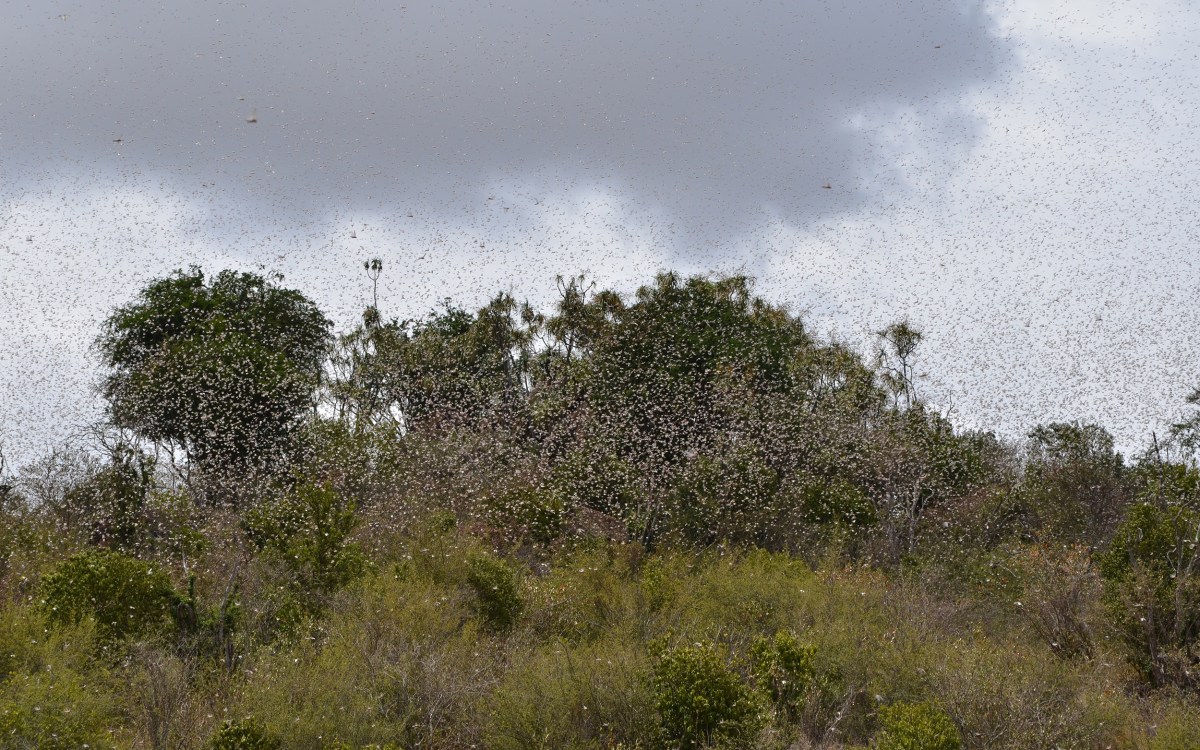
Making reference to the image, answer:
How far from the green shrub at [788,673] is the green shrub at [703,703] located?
58.2 inches

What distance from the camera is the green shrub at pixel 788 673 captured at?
506 inches

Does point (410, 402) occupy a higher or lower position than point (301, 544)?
higher

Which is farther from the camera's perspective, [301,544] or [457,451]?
[457,451]

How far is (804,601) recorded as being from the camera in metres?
17.2

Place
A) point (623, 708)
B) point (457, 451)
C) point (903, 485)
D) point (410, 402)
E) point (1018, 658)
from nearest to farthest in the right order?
point (623, 708), point (1018, 658), point (457, 451), point (903, 485), point (410, 402)

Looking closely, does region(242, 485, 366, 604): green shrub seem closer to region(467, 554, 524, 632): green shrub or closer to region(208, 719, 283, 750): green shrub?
region(467, 554, 524, 632): green shrub

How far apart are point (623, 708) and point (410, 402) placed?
18820 millimetres

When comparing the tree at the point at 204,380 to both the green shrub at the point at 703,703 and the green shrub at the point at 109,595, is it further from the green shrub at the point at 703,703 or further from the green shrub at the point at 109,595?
the green shrub at the point at 703,703

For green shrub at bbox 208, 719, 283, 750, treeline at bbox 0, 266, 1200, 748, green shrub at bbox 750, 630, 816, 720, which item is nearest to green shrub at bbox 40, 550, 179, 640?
treeline at bbox 0, 266, 1200, 748

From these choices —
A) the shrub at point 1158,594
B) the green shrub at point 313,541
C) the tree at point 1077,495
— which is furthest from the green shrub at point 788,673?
the tree at point 1077,495

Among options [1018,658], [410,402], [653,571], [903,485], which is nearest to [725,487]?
[903,485]

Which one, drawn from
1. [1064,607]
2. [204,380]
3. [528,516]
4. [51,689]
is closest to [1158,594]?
[1064,607]

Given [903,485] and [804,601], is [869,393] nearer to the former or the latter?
[903,485]

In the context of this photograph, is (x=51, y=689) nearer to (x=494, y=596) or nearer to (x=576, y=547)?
(x=494, y=596)
